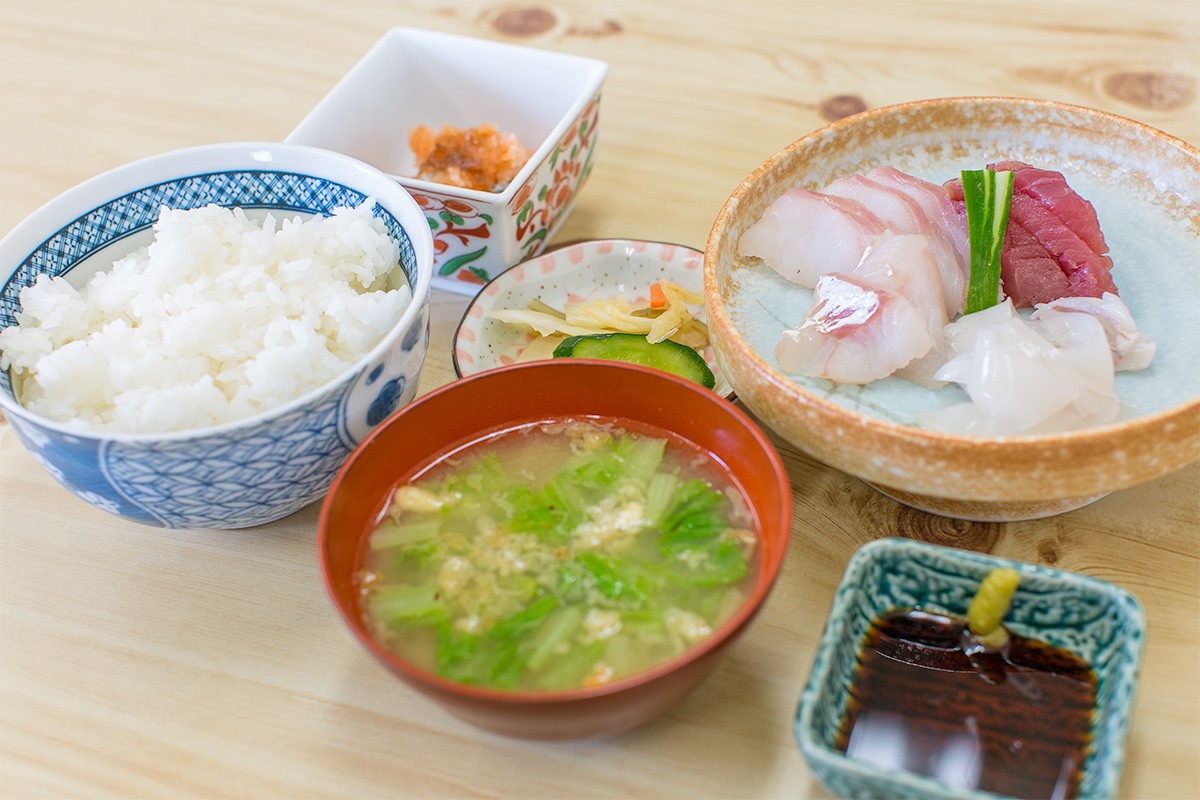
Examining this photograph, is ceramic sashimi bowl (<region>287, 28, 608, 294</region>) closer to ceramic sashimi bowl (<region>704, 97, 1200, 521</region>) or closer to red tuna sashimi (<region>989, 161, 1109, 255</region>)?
ceramic sashimi bowl (<region>704, 97, 1200, 521</region>)

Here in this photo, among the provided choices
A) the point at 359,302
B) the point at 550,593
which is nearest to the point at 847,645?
the point at 550,593

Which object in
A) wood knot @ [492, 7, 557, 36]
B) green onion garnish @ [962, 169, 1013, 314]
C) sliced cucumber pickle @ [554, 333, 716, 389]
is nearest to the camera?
green onion garnish @ [962, 169, 1013, 314]

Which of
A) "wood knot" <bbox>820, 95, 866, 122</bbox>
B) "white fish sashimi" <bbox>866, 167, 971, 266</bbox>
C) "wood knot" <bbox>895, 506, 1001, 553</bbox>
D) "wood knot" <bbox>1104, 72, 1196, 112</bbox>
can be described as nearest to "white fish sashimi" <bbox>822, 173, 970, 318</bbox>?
"white fish sashimi" <bbox>866, 167, 971, 266</bbox>

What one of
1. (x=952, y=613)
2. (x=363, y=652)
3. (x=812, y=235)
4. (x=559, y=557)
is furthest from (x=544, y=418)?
(x=952, y=613)

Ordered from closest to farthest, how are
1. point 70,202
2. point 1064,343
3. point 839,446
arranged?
point 839,446 → point 1064,343 → point 70,202

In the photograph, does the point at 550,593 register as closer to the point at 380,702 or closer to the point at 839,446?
the point at 380,702

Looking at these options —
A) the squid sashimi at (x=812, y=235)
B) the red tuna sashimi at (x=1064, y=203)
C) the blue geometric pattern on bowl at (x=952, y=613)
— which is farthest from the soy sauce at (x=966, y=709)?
the red tuna sashimi at (x=1064, y=203)

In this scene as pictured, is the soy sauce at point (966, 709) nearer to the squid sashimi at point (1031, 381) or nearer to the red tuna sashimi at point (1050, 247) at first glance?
the squid sashimi at point (1031, 381)
